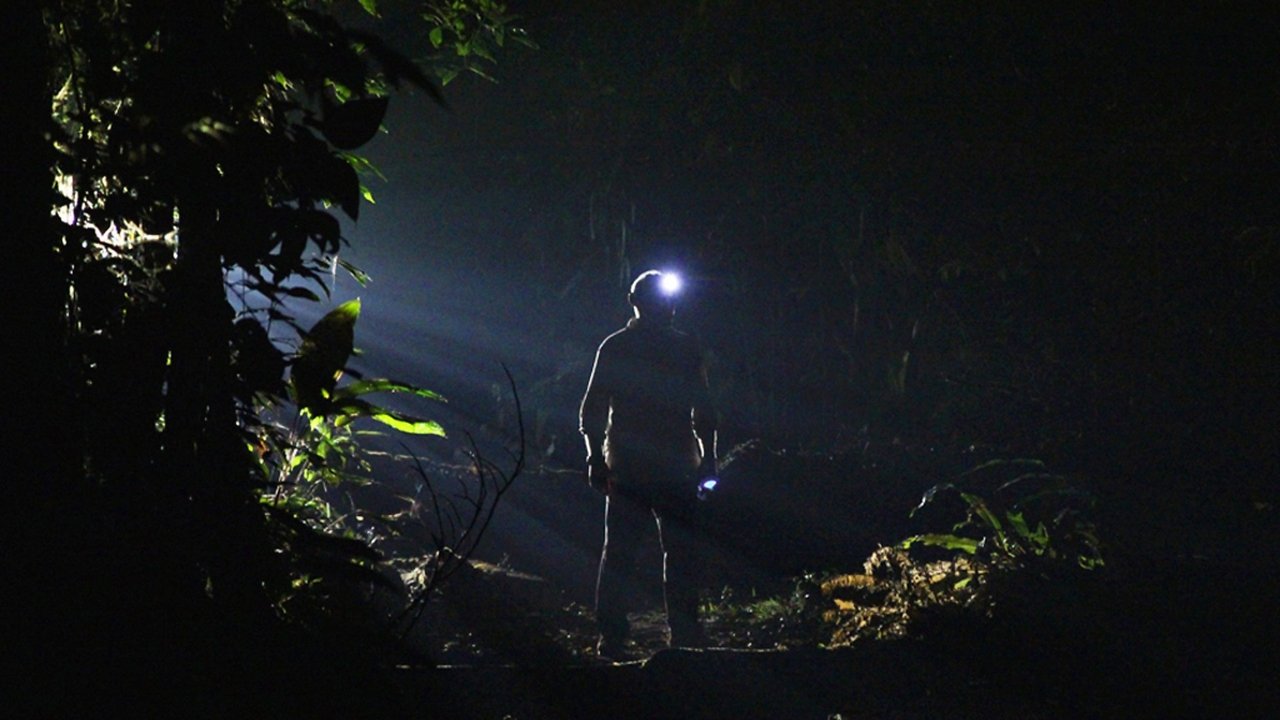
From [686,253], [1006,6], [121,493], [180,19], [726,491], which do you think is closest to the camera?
[180,19]

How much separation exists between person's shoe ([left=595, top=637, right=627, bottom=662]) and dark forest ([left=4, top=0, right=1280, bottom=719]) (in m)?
0.07

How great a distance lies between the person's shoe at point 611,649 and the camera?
16.6ft

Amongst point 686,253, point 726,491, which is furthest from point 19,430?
point 686,253

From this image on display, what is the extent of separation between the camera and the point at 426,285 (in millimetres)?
19062

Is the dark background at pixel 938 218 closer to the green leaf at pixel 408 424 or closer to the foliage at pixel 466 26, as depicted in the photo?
the foliage at pixel 466 26

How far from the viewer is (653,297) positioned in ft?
16.9

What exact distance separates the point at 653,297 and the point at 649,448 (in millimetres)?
909

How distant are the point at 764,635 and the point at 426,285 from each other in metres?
15.0

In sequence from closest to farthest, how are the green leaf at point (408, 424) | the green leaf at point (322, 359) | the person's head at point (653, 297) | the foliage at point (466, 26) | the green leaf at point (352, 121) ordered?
the green leaf at point (352, 121), the green leaf at point (322, 359), the green leaf at point (408, 424), the foliage at point (466, 26), the person's head at point (653, 297)

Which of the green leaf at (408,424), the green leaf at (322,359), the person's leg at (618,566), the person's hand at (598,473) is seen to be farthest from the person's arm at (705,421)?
the green leaf at (322,359)

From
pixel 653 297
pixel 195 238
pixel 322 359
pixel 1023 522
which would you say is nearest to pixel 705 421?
pixel 653 297

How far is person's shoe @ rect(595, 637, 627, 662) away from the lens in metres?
5.05

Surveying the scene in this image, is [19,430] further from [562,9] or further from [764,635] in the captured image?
[562,9]

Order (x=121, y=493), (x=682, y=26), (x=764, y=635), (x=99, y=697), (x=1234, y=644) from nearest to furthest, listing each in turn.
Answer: (x=99, y=697)
(x=121, y=493)
(x=1234, y=644)
(x=764, y=635)
(x=682, y=26)
